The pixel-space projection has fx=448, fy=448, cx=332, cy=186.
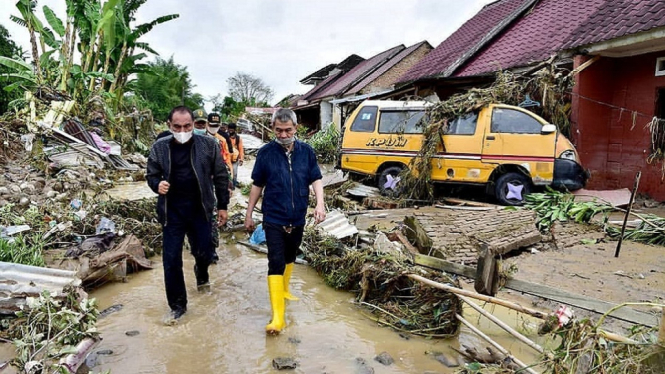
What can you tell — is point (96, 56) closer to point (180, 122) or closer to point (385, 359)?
point (180, 122)

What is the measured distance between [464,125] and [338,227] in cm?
412

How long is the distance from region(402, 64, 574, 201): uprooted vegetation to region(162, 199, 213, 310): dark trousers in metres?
5.26

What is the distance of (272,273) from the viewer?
357 cm

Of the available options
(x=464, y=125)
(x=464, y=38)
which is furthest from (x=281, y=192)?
(x=464, y=38)

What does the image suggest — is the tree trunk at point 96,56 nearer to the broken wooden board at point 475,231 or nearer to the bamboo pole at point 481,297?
the broken wooden board at point 475,231

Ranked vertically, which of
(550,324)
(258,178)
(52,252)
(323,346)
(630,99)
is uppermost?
(630,99)

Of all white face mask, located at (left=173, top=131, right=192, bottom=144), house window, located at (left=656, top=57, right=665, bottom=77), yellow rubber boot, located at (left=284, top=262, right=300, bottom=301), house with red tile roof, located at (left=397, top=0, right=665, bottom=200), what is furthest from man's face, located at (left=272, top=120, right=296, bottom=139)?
house window, located at (left=656, top=57, right=665, bottom=77)

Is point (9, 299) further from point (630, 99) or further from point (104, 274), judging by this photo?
point (630, 99)

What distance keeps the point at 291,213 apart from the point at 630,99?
802 centimetres

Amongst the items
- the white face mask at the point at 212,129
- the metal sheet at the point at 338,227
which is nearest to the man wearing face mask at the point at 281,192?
the metal sheet at the point at 338,227

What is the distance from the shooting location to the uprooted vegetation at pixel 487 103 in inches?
323

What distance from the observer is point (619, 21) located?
8.26 meters

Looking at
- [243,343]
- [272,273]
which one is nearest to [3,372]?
[243,343]

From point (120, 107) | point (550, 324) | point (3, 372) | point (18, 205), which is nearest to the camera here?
point (550, 324)
